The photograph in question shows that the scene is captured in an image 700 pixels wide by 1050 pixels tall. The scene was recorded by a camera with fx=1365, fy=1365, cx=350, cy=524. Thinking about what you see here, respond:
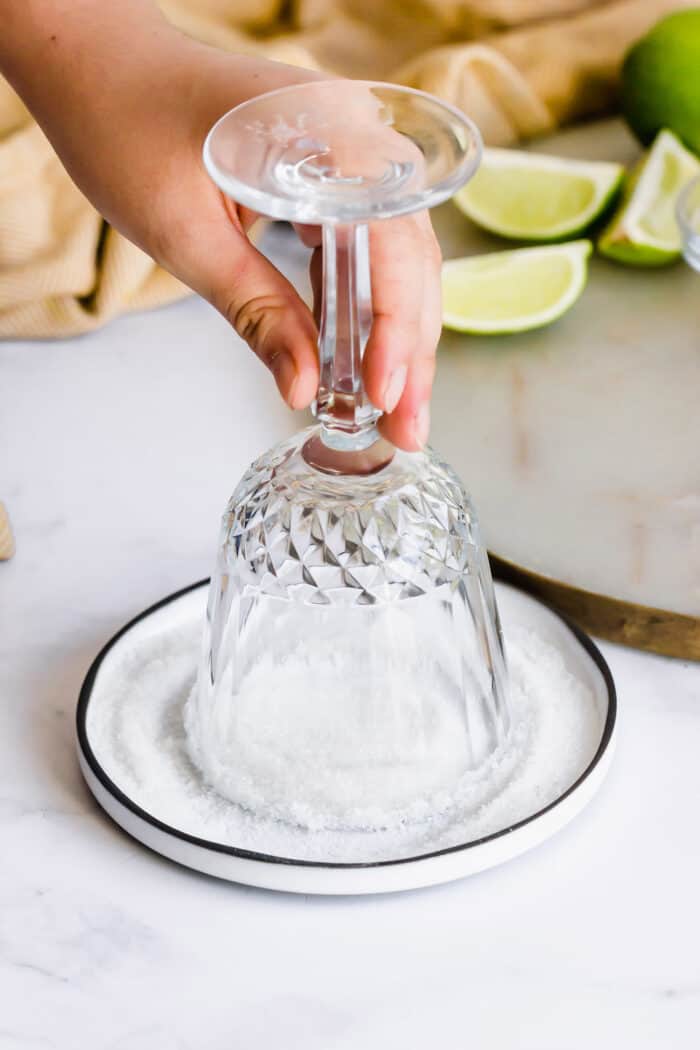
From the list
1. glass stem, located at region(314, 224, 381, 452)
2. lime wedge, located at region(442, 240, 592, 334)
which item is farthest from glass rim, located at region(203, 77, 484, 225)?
lime wedge, located at region(442, 240, 592, 334)

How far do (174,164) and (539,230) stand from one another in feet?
1.64

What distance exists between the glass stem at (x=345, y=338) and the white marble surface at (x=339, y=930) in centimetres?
19

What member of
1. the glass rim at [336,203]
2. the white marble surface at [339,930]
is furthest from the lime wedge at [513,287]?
the glass rim at [336,203]

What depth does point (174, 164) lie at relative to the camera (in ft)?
1.94

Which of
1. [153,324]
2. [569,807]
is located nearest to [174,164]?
[569,807]

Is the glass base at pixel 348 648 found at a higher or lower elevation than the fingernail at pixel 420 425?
lower

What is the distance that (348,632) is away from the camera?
57 cm

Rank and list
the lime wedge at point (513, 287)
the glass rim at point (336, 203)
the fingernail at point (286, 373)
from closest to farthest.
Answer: the glass rim at point (336, 203), the fingernail at point (286, 373), the lime wedge at point (513, 287)

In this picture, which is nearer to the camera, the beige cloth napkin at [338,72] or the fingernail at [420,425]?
the fingernail at [420,425]

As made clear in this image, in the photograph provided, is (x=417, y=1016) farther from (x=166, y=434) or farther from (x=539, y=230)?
(x=539, y=230)

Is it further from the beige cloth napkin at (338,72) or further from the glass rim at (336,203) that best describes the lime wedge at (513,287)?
the glass rim at (336,203)

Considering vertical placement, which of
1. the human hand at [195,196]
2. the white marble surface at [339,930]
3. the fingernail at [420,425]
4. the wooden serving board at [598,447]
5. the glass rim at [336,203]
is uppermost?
the glass rim at [336,203]

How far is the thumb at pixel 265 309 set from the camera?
0.55 metres

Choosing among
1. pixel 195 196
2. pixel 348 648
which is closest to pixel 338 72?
pixel 195 196
